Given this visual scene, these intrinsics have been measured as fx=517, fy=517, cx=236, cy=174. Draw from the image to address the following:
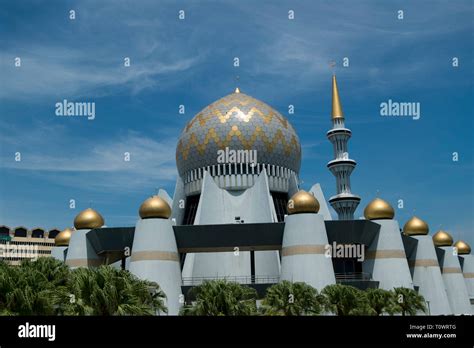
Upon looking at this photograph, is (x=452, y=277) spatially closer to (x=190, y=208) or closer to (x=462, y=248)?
(x=462, y=248)

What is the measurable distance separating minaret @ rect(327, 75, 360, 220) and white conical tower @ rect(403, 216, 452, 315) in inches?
388

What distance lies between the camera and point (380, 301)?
30.7 meters

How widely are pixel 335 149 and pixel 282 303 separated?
39.4 m

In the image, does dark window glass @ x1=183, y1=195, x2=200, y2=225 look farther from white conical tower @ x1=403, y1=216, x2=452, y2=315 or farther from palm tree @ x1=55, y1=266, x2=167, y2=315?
palm tree @ x1=55, y1=266, x2=167, y2=315

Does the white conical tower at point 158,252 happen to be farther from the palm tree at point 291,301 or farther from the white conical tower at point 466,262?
the white conical tower at point 466,262

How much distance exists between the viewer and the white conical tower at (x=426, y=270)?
4772cm

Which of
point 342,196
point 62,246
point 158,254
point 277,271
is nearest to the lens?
point 158,254

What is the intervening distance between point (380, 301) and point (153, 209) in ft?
61.2

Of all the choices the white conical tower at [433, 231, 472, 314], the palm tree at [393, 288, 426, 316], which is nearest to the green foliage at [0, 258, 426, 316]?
the palm tree at [393, 288, 426, 316]

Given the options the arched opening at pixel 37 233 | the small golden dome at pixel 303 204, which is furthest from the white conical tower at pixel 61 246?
the arched opening at pixel 37 233

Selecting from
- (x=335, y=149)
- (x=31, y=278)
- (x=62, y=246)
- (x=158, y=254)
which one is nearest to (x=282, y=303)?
(x=31, y=278)

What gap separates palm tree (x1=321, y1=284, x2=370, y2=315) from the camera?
28781 mm
